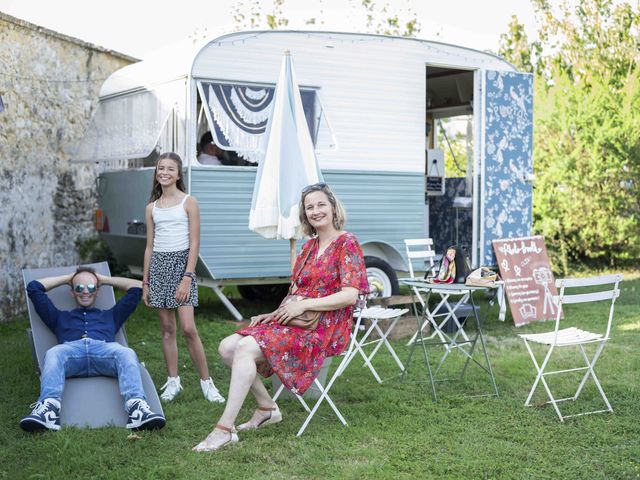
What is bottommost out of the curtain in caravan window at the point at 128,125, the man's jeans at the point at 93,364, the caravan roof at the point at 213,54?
the man's jeans at the point at 93,364

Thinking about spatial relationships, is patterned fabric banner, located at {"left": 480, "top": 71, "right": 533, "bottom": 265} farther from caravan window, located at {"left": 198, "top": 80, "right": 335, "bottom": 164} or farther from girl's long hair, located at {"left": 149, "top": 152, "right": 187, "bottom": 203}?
girl's long hair, located at {"left": 149, "top": 152, "right": 187, "bottom": 203}

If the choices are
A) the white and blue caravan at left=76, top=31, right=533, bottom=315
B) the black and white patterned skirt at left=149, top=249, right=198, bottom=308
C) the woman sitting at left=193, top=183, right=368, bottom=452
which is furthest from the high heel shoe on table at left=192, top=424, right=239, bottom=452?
the white and blue caravan at left=76, top=31, right=533, bottom=315

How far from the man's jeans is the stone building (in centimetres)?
380

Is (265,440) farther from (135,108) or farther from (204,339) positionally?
(135,108)

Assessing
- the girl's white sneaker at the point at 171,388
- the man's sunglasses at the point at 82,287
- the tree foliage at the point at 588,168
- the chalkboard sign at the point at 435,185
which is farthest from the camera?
the tree foliage at the point at 588,168

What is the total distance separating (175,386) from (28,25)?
16.5 ft

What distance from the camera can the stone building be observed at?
857 centimetres

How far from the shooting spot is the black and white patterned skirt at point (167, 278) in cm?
530

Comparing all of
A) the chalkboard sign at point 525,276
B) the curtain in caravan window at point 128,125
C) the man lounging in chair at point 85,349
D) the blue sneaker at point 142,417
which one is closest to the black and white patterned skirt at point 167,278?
the man lounging in chair at point 85,349

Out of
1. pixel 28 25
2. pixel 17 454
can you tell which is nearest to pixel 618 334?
pixel 17 454

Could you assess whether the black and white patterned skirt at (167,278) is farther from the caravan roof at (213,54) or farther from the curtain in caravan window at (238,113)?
the caravan roof at (213,54)

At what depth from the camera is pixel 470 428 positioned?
15.4 ft

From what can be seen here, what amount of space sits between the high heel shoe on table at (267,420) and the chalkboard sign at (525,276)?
414cm

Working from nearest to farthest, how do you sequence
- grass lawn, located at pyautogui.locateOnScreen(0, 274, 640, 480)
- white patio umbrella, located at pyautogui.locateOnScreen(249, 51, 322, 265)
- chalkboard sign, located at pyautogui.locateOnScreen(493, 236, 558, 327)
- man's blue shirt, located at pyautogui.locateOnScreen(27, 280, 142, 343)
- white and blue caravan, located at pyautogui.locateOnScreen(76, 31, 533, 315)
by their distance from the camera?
grass lawn, located at pyautogui.locateOnScreen(0, 274, 640, 480), man's blue shirt, located at pyautogui.locateOnScreen(27, 280, 142, 343), white patio umbrella, located at pyautogui.locateOnScreen(249, 51, 322, 265), white and blue caravan, located at pyautogui.locateOnScreen(76, 31, 533, 315), chalkboard sign, located at pyautogui.locateOnScreen(493, 236, 558, 327)
